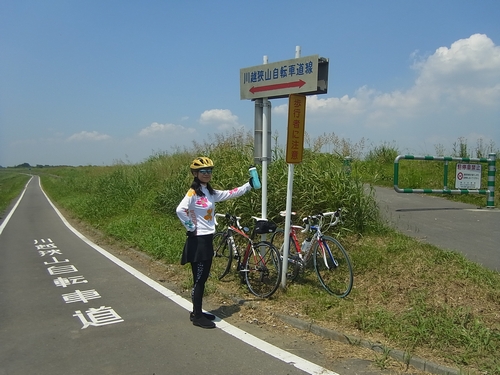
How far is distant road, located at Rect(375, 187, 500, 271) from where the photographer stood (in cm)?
669

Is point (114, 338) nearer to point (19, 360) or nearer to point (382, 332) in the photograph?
point (19, 360)

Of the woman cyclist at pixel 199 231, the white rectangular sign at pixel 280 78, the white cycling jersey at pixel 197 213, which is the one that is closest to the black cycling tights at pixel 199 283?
the woman cyclist at pixel 199 231

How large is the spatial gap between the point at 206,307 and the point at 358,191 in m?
3.77

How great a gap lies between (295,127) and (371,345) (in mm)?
2672

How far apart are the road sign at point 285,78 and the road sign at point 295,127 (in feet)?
0.46

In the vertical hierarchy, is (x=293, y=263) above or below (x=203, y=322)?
above

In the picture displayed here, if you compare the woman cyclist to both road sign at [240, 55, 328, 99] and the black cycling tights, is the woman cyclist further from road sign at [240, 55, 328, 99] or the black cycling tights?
road sign at [240, 55, 328, 99]

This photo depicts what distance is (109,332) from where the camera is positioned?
15.3 ft

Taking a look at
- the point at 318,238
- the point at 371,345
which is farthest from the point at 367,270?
the point at 371,345

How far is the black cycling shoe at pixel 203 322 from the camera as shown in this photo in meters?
4.74

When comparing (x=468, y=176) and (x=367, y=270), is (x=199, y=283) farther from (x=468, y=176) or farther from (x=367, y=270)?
(x=468, y=176)

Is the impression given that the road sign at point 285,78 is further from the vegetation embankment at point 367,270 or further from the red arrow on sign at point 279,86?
the vegetation embankment at point 367,270

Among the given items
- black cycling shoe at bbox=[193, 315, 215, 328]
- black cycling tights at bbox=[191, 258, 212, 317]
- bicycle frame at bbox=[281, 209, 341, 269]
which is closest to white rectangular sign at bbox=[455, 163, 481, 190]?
bicycle frame at bbox=[281, 209, 341, 269]

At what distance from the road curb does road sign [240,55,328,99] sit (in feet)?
8.95
